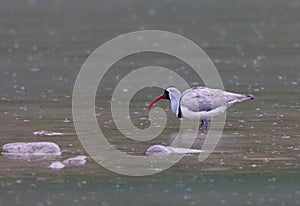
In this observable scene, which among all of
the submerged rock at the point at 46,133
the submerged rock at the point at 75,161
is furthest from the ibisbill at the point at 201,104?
the submerged rock at the point at 75,161

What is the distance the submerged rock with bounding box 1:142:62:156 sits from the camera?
406 inches

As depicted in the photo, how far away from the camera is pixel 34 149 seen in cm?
1032

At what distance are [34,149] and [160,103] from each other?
12.9ft

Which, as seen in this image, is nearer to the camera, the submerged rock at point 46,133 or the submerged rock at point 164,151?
the submerged rock at point 164,151

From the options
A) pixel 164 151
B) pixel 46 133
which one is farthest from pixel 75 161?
pixel 46 133

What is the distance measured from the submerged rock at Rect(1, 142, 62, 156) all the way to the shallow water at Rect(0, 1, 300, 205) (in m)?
0.18

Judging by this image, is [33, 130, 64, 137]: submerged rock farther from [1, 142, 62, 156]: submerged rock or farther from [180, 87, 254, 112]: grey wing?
[180, 87, 254, 112]: grey wing

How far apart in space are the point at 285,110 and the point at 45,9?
597 inches

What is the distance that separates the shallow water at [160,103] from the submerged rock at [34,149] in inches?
7.1

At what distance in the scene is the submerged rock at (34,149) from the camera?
10305mm

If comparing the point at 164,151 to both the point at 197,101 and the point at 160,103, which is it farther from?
the point at 160,103

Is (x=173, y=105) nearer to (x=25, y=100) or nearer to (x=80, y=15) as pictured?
(x=25, y=100)

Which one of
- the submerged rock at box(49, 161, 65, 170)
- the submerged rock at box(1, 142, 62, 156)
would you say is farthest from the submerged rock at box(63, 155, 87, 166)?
the submerged rock at box(1, 142, 62, 156)

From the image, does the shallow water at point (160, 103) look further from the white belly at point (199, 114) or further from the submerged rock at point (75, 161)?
the white belly at point (199, 114)
